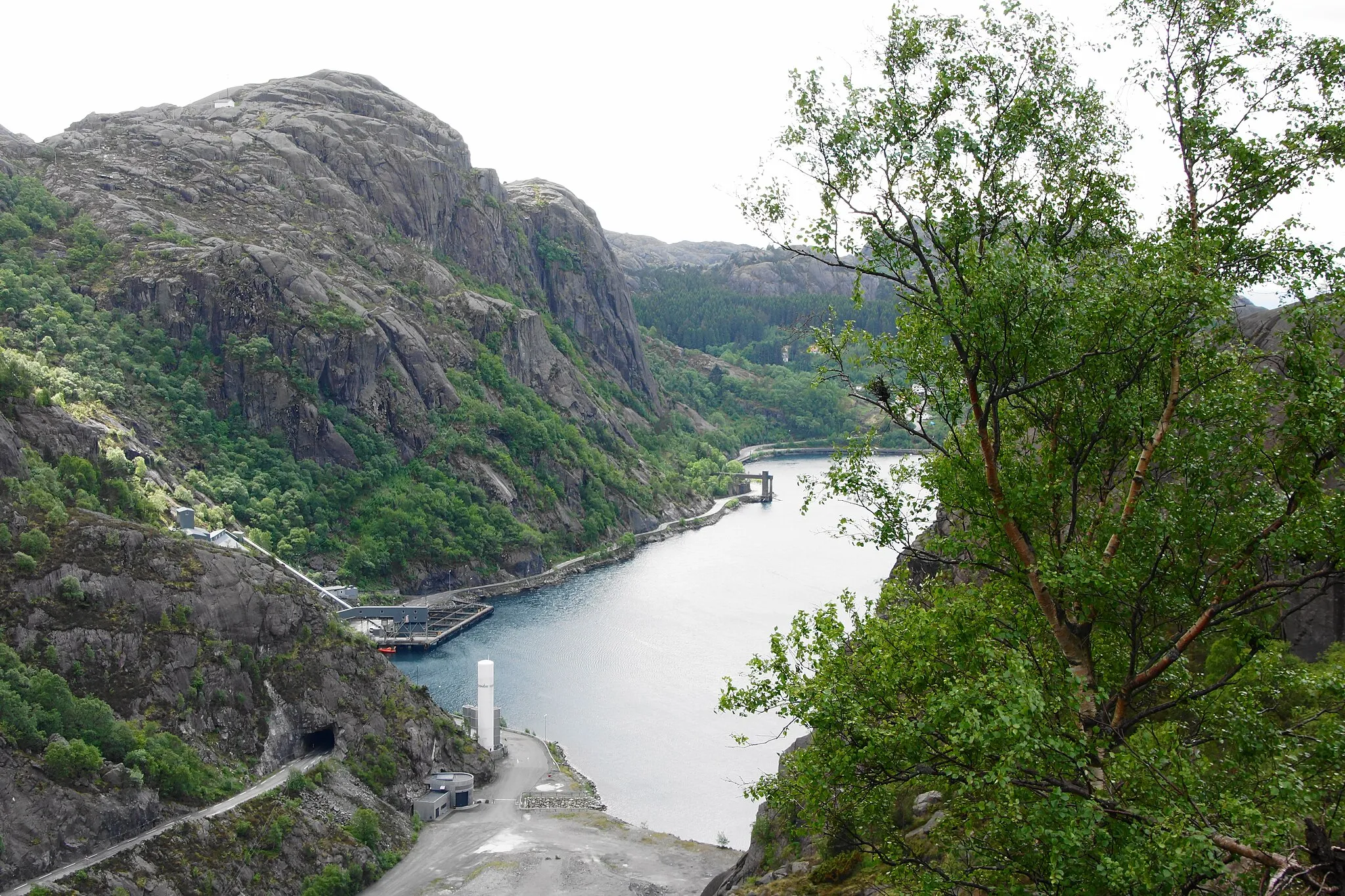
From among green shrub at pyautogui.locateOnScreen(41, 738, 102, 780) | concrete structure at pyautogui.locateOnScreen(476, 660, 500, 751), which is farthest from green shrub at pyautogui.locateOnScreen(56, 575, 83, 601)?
concrete structure at pyautogui.locateOnScreen(476, 660, 500, 751)

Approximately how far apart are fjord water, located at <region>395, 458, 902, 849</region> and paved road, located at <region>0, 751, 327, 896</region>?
588 inches

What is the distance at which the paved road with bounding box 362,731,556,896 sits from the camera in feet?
128

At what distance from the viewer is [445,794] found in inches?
1823

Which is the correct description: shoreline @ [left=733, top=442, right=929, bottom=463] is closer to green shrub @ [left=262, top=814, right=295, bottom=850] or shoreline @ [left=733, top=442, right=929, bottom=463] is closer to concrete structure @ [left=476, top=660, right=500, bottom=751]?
concrete structure @ [left=476, top=660, right=500, bottom=751]

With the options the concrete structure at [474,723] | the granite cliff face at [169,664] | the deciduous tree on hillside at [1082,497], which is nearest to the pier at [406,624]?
the concrete structure at [474,723]

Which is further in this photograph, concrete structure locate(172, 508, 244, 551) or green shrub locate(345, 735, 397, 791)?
concrete structure locate(172, 508, 244, 551)

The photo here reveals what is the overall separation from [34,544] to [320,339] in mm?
61447

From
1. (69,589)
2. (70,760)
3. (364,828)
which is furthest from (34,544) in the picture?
(364,828)

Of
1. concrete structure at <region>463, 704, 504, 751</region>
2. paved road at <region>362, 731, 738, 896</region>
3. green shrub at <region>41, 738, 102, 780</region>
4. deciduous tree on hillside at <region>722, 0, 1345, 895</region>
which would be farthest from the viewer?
concrete structure at <region>463, 704, 504, 751</region>

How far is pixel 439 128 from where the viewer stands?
14438cm

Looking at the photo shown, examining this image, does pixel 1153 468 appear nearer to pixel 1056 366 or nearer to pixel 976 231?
pixel 1056 366

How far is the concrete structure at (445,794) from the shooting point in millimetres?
45094

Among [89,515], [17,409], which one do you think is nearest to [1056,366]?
[89,515]

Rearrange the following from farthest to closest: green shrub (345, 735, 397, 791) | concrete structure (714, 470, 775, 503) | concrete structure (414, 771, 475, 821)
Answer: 1. concrete structure (714, 470, 775, 503)
2. concrete structure (414, 771, 475, 821)
3. green shrub (345, 735, 397, 791)
